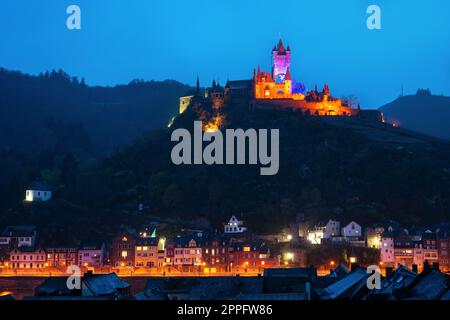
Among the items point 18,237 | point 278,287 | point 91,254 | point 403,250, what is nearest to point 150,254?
point 91,254

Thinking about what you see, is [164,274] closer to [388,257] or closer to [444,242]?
[388,257]

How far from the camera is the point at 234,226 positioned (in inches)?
3499

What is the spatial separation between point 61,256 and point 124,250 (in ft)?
24.0

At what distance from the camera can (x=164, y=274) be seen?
7425 cm

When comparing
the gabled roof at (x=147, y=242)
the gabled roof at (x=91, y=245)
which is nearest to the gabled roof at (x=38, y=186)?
the gabled roof at (x=91, y=245)

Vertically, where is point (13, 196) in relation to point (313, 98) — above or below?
below

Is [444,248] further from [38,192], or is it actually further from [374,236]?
[38,192]

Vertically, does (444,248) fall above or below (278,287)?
above

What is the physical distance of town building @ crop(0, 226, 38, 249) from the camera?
8138 cm

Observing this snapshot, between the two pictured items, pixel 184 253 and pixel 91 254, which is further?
pixel 91 254

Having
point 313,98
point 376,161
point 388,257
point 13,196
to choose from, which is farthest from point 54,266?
point 313,98
